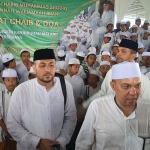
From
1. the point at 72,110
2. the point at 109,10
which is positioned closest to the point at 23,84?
the point at 72,110

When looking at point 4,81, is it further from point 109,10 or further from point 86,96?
point 109,10

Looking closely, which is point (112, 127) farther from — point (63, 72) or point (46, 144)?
point (63, 72)

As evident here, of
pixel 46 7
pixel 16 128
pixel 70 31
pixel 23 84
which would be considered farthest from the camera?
pixel 70 31

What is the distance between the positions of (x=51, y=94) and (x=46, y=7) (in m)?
0.90

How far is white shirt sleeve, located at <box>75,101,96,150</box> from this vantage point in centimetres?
134

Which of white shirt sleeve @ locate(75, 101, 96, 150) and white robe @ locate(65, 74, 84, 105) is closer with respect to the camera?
white shirt sleeve @ locate(75, 101, 96, 150)

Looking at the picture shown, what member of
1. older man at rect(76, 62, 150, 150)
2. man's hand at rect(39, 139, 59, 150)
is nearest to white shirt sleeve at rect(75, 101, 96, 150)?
older man at rect(76, 62, 150, 150)

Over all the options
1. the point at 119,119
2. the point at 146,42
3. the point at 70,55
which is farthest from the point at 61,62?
the point at 146,42

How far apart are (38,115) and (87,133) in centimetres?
67

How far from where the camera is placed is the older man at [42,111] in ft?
5.92

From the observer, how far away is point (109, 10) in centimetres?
251

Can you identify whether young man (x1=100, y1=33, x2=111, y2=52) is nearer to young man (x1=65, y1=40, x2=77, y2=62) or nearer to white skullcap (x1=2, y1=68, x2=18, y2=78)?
young man (x1=65, y1=40, x2=77, y2=62)

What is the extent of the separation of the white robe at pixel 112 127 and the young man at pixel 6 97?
2.82ft

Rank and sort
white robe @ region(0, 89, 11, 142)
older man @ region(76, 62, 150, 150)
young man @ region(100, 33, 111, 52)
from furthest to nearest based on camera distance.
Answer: young man @ region(100, 33, 111, 52) < white robe @ region(0, 89, 11, 142) < older man @ region(76, 62, 150, 150)
